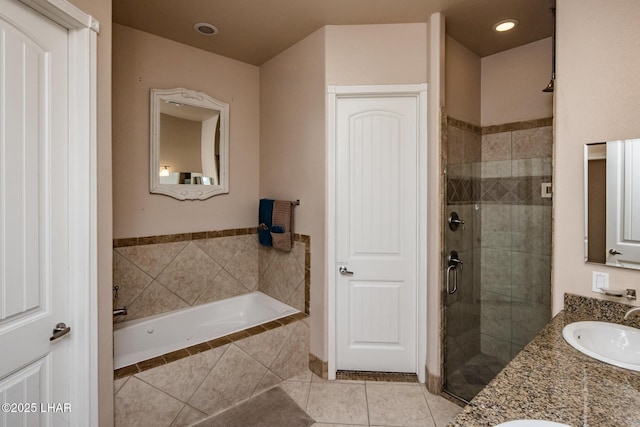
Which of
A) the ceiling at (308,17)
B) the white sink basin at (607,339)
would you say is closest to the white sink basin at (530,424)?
the white sink basin at (607,339)

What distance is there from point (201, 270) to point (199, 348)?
37.3 inches

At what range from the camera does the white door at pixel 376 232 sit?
243 centimetres

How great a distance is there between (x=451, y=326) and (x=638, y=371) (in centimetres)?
138

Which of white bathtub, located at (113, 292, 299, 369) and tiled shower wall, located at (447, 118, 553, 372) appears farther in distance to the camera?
white bathtub, located at (113, 292, 299, 369)

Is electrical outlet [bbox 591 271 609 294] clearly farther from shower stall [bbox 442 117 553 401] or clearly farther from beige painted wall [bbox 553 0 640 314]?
shower stall [bbox 442 117 553 401]

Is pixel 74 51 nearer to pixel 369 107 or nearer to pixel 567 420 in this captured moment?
pixel 369 107

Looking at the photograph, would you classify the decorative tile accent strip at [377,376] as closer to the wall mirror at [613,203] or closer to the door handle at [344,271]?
the door handle at [344,271]

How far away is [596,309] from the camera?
1.52 metres

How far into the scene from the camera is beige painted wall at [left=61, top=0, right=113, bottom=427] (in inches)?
59.9

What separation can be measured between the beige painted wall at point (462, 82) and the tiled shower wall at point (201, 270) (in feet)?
5.44

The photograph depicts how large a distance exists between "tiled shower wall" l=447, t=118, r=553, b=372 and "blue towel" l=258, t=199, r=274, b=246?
1568 millimetres

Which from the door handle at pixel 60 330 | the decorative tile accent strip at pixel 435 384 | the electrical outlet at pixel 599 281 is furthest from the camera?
the decorative tile accent strip at pixel 435 384

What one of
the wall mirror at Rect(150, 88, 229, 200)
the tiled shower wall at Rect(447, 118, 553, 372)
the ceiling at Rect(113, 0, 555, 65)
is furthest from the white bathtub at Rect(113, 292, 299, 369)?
the ceiling at Rect(113, 0, 555, 65)

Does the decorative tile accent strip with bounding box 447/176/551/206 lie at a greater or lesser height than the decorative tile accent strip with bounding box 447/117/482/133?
lesser
